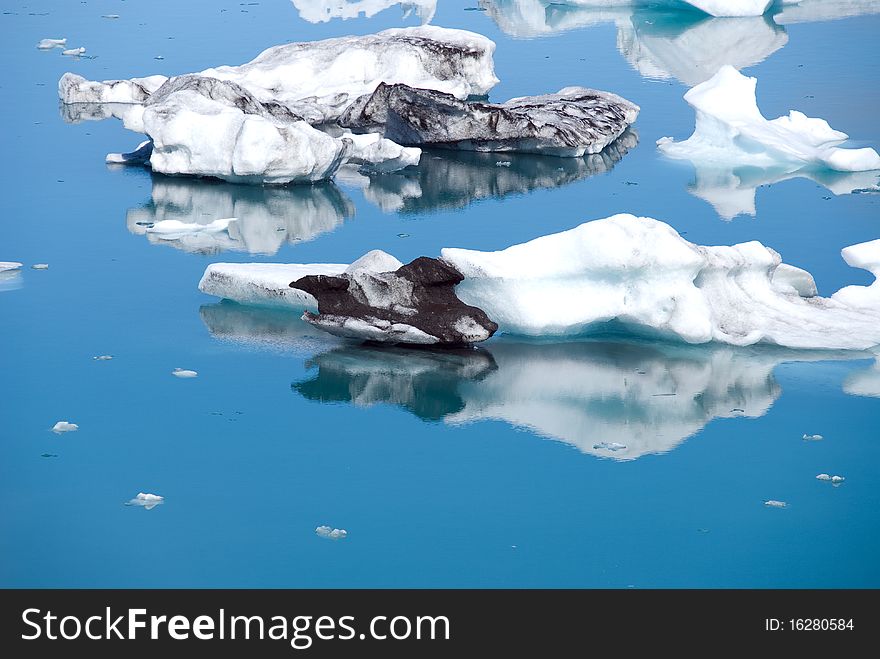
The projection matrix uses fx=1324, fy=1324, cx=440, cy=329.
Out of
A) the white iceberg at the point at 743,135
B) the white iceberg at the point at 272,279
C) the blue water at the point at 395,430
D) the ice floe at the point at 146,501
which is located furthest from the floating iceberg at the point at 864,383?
the white iceberg at the point at 743,135

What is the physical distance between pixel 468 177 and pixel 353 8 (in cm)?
944

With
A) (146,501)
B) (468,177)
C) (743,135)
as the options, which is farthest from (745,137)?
(146,501)

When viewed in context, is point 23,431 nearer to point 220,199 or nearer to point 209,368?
point 209,368

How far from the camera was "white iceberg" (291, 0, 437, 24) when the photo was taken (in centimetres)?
1862

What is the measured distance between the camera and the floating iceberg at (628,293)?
670 cm

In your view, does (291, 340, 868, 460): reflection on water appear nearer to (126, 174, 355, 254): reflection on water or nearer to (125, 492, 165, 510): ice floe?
(125, 492, 165, 510): ice floe

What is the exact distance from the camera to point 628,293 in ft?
22.2

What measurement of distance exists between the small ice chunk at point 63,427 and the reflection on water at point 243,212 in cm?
288

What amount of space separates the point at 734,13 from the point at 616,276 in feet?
41.4

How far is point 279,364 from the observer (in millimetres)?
6652

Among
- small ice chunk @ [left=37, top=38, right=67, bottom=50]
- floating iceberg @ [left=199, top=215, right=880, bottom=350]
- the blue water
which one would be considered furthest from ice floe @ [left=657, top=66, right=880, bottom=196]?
small ice chunk @ [left=37, top=38, right=67, bottom=50]

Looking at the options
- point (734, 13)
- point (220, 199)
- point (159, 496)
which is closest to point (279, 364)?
point (159, 496)

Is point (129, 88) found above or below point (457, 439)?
above

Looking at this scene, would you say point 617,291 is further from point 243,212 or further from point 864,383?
point 243,212
